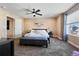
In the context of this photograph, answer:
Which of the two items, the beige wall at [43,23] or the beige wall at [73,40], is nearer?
the beige wall at [43,23]

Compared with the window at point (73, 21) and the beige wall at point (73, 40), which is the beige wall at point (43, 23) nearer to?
the window at point (73, 21)

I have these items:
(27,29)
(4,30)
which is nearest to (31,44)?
(4,30)

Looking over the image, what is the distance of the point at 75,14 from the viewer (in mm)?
3883

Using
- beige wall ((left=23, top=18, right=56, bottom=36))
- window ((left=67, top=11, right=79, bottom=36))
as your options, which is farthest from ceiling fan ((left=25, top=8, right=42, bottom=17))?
window ((left=67, top=11, right=79, bottom=36))

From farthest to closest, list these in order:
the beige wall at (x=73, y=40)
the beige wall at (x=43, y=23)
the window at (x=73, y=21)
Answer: the beige wall at (x=73, y=40)
the window at (x=73, y=21)
the beige wall at (x=43, y=23)

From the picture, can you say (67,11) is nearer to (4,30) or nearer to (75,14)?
(75,14)

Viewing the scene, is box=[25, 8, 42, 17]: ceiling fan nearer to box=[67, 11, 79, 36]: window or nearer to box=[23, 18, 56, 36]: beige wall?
box=[23, 18, 56, 36]: beige wall

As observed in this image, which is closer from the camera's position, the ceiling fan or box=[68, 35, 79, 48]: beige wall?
the ceiling fan

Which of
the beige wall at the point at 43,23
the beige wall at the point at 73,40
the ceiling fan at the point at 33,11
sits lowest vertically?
the beige wall at the point at 73,40

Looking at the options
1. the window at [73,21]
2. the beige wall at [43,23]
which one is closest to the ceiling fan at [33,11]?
the beige wall at [43,23]

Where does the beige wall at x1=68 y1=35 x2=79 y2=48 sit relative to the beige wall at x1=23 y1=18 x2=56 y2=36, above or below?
below

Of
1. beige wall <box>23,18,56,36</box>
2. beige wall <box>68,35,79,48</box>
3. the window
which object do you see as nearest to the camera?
beige wall <box>23,18,56,36</box>

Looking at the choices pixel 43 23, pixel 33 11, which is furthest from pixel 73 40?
pixel 33 11

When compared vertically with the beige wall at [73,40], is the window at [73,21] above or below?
above
